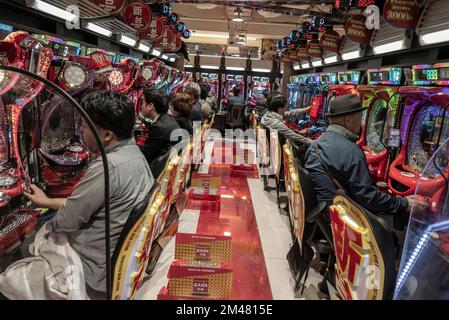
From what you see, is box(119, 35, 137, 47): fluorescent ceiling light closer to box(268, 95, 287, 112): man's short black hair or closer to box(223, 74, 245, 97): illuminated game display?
box(268, 95, 287, 112): man's short black hair

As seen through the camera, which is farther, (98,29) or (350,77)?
(350,77)

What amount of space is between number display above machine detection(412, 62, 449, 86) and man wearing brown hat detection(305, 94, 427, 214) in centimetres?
160

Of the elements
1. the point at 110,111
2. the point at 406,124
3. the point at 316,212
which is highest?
the point at 110,111

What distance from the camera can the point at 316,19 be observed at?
788 centimetres

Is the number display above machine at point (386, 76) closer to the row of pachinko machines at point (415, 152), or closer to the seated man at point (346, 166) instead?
the row of pachinko machines at point (415, 152)

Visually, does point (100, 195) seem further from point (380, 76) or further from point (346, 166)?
point (380, 76)

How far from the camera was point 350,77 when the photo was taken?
6.68 meters

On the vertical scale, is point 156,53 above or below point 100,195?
above

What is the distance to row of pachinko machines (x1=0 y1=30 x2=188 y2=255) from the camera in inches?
89.9

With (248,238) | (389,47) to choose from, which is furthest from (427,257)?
(389,47)

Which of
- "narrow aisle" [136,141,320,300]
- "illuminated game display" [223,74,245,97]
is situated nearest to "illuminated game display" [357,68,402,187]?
"narrow aisle" [136,141,320,300]

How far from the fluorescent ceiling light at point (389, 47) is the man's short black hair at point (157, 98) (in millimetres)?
3876

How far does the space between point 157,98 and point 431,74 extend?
9.47ft

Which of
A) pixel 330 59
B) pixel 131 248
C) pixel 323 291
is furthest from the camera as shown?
pixel 330 59
